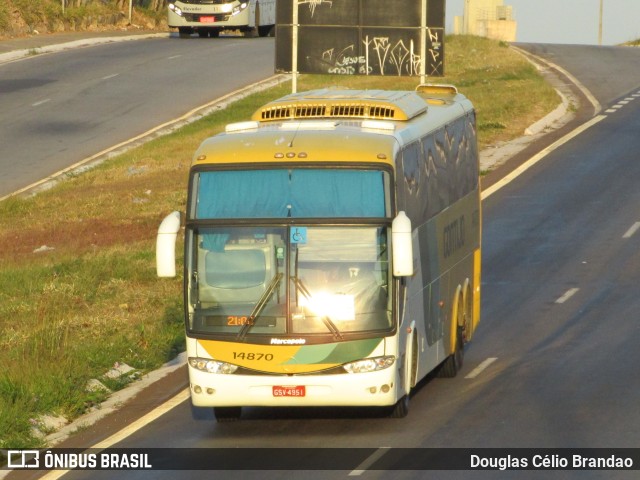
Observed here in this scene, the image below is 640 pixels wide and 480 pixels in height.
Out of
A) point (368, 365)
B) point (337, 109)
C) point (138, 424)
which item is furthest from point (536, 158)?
point (368, 365)

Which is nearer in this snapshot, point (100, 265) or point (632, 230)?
point (100, 265)

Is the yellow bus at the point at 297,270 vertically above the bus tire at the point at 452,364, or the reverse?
the yellow bus at the point at 297,270

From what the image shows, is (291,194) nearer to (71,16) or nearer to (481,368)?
(481,368)

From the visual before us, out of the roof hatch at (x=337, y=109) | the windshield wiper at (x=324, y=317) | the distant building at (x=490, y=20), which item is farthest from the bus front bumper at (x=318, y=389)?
the distant building at (x=490, y=20)

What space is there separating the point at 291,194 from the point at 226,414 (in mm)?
2583

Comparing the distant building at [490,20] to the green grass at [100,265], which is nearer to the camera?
the green grass at [100,265]

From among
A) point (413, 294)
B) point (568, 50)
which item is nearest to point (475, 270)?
point (413, 294)

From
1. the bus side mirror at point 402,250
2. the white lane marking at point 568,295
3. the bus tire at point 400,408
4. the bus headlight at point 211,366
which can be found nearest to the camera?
the bus side mirror at point 402,250

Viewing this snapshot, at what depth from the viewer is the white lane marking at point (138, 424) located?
13734 millimetres

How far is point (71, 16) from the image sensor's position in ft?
219

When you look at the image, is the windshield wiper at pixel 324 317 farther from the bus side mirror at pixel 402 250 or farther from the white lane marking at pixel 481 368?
the white lane marking at pixel 481 368

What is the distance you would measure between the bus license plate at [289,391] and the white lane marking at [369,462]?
102cm

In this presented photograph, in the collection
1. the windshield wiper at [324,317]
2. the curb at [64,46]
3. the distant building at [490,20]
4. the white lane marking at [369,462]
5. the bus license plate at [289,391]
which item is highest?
the windshield wiper at [324,317]

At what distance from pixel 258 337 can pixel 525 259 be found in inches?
484
